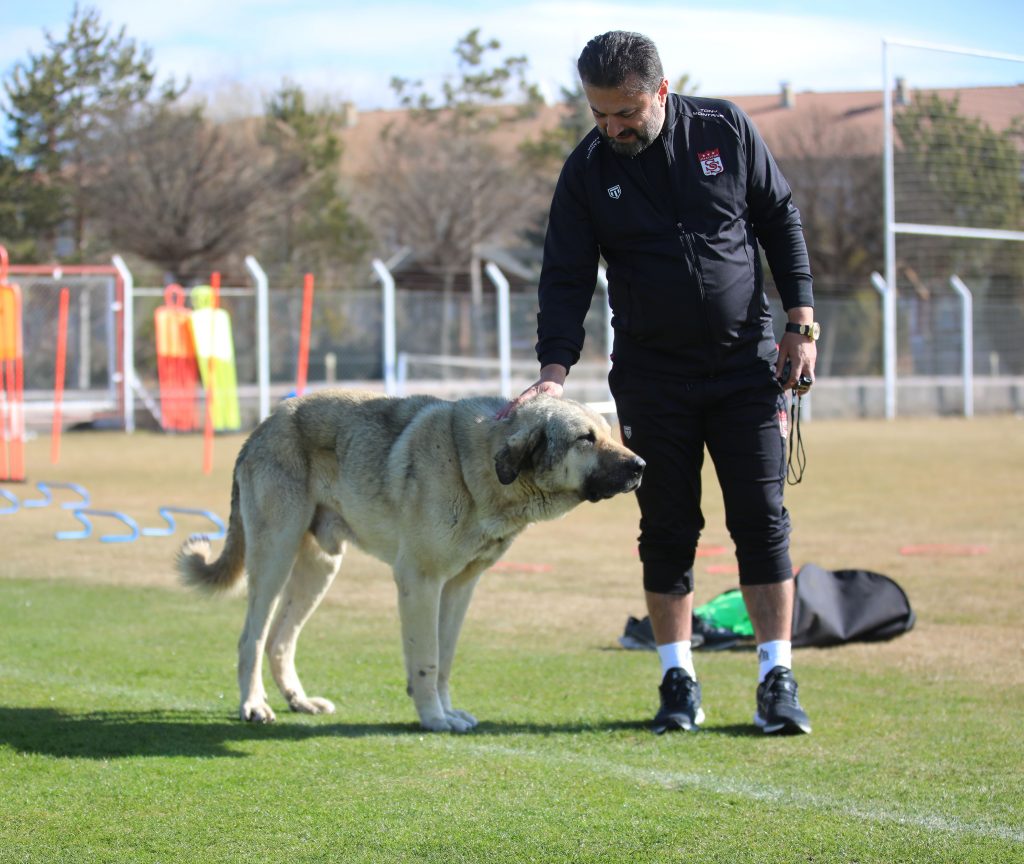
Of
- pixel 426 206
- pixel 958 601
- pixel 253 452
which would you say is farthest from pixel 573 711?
pixel 426 206

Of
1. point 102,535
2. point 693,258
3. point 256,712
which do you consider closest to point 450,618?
point 256,712

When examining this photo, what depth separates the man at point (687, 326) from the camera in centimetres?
477

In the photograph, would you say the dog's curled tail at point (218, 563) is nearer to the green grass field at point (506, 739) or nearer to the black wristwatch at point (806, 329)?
the green grass field at point (506, 739)

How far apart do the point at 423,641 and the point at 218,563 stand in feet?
4.02

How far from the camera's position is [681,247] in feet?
15.6

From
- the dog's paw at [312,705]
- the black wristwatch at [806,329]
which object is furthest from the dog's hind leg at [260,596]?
the black wristwatch at [806,329]

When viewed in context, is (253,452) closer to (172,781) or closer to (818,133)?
(172,781)

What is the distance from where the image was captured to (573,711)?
17.4ft

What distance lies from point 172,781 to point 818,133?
49.1m

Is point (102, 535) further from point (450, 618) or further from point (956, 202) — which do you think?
point (956, 202)

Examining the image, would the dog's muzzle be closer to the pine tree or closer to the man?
the man

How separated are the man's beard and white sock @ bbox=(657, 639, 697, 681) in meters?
1.98

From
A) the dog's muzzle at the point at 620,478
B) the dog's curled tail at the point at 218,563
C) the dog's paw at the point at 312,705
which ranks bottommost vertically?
the dog's paw at the point at 312,705

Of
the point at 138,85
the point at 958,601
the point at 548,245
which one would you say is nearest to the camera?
the point at 548,245
